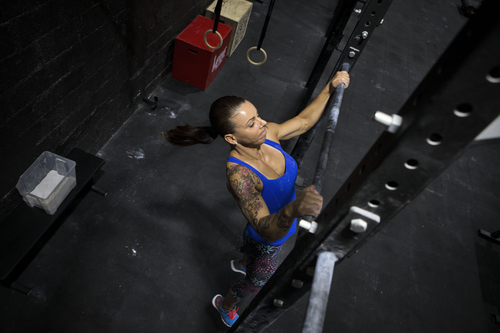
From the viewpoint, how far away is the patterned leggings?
186 cm

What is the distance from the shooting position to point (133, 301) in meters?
2.34

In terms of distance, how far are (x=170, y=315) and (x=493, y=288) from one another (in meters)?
3.22

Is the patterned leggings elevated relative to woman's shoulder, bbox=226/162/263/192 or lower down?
lower down

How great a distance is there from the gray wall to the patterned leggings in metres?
1.70

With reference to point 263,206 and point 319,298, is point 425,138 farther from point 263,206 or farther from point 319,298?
point 263,206

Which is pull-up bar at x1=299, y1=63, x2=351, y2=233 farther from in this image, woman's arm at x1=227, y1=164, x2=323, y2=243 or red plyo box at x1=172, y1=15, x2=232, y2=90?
red plyo box at x1=172, y1=15, x2=232, y2=90

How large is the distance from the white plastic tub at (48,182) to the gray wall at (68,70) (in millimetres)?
79

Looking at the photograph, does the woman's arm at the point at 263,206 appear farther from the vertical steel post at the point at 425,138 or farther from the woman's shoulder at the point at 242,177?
the vertical steel post at the point at 425,138

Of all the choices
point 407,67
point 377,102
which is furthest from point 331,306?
point 407,67

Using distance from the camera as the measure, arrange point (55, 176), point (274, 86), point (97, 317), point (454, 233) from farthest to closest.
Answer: point (274, 86) < point (454, 233) < point (55, 176) < point (97, 317)

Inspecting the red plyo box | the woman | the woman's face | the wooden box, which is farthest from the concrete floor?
the woman's face

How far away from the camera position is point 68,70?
227cm

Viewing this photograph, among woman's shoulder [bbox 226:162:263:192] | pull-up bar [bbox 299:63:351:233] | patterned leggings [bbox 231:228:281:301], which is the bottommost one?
patterned leggings [bbox 231:228:281:301]

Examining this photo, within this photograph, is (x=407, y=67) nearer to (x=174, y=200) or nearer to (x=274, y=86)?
(x=274, y=86)
